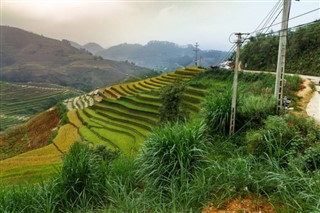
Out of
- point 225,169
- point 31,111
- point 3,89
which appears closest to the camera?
point 225,169

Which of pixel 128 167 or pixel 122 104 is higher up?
pixel 128 167

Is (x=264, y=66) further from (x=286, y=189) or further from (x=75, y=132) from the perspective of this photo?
(x=286, y=189)

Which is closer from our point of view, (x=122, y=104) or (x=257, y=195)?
(x=257, y=195)

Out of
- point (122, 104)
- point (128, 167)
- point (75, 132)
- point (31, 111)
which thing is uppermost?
point (128, 167)

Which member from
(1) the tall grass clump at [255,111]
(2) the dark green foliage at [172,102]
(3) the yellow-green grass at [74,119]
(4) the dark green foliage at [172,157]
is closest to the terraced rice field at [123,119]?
(3) the yellow-green grass at [74,119]

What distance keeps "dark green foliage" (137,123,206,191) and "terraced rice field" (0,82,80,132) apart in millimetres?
65066

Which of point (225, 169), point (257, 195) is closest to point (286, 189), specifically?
point (257, 195)

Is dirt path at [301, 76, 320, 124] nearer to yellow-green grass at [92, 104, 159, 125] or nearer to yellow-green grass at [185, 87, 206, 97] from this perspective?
yellow-green grass at [92, 104, 159, 125]

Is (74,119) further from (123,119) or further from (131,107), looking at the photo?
(123,119)

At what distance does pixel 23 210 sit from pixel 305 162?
519cm

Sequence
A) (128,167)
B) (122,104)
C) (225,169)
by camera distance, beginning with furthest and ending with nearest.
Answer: (122,104) < (128,167) < (225,169)

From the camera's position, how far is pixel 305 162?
5219 mm

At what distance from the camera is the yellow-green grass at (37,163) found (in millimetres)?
14328

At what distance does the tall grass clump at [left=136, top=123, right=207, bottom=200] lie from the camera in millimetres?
4906
